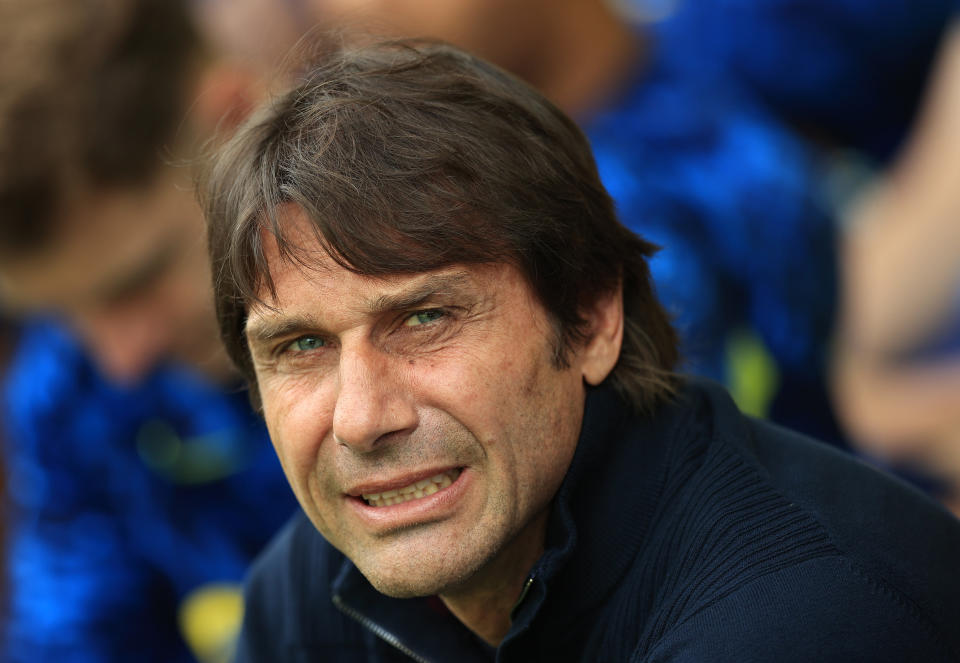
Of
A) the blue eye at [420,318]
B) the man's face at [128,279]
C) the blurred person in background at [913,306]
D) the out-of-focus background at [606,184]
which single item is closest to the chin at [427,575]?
the blue eye at [420,318]

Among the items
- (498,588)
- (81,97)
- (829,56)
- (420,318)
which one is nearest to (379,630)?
(498,588)

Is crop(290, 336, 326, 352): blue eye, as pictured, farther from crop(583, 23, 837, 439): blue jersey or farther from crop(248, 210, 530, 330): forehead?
crop(583, 23, 837, 439): blue jersey

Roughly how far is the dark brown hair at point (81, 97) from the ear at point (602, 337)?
1.81 metres

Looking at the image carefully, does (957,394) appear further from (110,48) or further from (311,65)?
(110,48)

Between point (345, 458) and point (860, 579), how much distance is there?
722mm

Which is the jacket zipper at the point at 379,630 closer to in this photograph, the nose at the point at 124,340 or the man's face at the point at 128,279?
the man's face at the point at 128,279

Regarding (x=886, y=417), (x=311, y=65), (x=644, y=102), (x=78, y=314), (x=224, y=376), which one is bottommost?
(x=886, y=417)

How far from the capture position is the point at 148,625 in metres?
3.81

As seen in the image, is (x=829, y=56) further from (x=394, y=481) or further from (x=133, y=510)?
(x=133, y=510)

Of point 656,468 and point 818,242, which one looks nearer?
point 656,468

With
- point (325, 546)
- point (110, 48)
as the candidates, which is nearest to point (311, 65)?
point (325, 546)

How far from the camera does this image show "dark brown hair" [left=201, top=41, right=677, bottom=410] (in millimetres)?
1561

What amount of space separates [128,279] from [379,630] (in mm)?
2177

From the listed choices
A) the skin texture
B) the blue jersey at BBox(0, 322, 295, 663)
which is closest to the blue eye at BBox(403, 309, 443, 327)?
the skin texture
